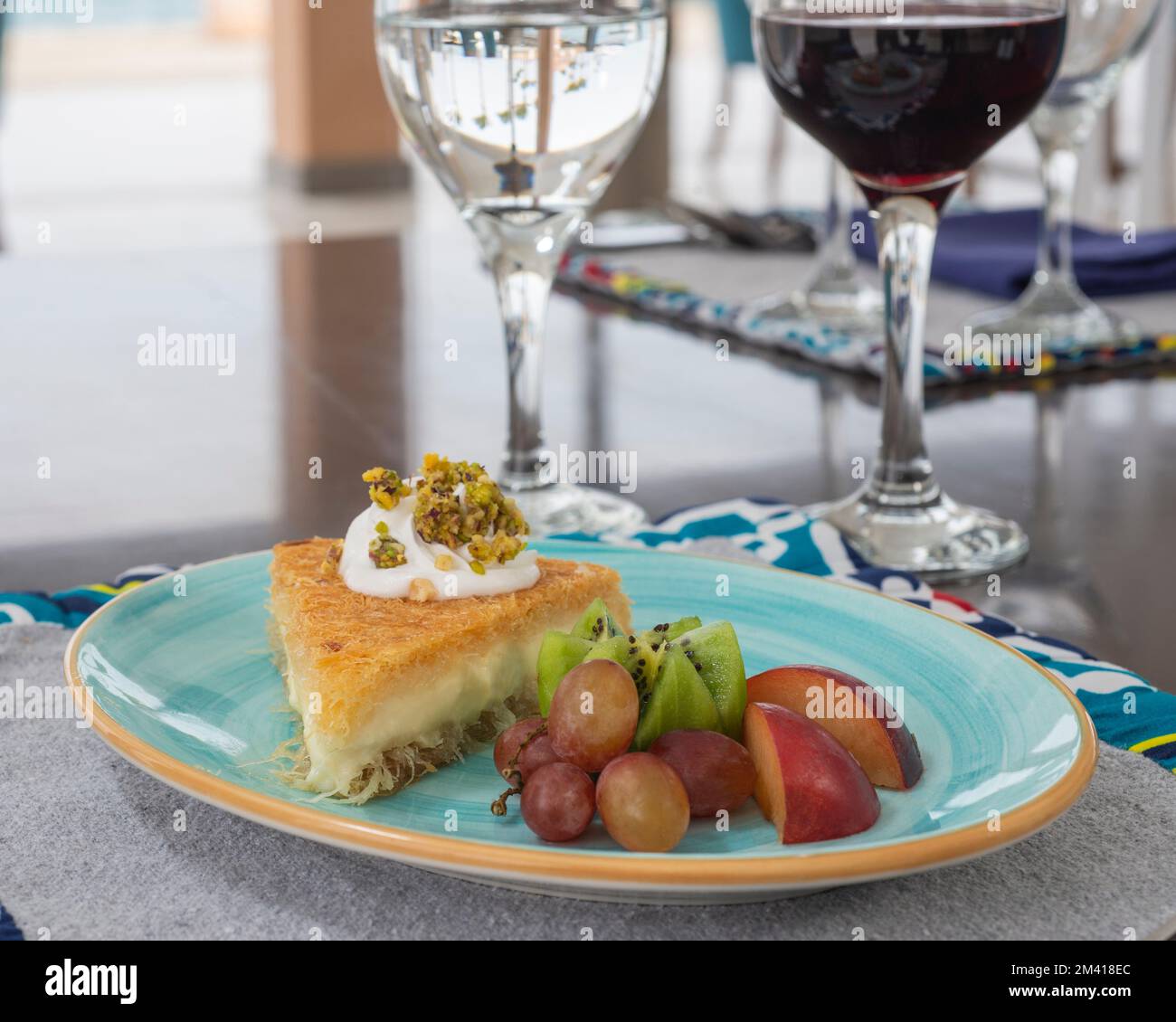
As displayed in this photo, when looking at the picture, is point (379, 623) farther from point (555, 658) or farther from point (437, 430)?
point (437, 430)

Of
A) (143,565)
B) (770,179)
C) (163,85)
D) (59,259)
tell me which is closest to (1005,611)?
(143,565)

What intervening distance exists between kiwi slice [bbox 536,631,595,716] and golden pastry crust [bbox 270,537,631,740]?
4 cm

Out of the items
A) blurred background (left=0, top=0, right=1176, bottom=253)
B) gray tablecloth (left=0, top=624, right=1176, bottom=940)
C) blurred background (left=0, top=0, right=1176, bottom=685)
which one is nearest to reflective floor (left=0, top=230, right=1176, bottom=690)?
blurred background (left=0, top=0, right=1176, bottom=685)

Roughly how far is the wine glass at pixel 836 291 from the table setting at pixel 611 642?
0.19m

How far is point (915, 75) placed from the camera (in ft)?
2.93

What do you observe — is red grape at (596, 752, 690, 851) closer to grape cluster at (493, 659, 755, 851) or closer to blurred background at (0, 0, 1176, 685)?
grape cluster at (493, 659, 755, 851)

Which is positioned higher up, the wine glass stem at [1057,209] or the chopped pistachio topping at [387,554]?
the wine glass stem at [1057,209]

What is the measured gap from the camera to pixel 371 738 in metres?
0.59

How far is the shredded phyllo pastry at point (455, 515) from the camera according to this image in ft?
2.27

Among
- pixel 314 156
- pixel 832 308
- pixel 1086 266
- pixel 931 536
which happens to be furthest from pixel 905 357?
pixel 314 156

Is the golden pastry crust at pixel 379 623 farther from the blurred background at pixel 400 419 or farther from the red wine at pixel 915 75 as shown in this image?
the red wine at pixel 915 75

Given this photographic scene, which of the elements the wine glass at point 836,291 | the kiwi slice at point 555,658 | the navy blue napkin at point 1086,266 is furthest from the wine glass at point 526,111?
the navy blue napkin at point 1086,266

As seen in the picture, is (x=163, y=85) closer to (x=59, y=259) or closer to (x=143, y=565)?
(x=59, y=259)

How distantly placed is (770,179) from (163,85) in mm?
5825
